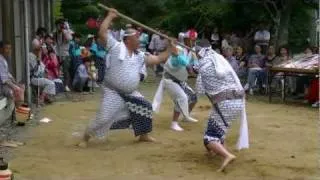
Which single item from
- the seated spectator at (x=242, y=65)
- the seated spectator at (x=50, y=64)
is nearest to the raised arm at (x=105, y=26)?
the seated spectator at (x=50, y=64)

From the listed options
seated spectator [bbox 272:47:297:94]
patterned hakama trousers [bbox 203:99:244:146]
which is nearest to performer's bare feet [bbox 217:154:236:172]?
patterned hakama trousers [bbox 203:99:244:146]

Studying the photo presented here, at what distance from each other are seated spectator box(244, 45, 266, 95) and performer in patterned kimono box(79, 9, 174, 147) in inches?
285

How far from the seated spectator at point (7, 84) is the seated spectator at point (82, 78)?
5368mm

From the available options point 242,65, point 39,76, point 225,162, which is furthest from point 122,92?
point 242,65

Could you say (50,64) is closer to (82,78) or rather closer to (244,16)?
(82,78)

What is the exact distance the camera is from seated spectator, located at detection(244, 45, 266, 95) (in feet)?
51.3

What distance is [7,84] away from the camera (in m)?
9.77

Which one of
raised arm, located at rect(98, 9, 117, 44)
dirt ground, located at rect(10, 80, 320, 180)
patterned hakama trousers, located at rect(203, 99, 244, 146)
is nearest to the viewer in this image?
dirt ground, located at rect(10, 80, 320, 180)

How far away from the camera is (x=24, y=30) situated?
1252cm

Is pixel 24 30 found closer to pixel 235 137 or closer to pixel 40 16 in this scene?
pixel 235 137

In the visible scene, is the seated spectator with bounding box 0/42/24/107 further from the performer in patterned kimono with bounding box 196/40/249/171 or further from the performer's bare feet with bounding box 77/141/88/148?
the performer in patterned kimono with bounding box 196/40/249/171

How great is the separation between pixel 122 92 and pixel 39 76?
453 centimetres

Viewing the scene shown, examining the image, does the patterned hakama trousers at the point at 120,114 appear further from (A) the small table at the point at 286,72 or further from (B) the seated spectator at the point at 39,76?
(A) the small table at the point at 286,72

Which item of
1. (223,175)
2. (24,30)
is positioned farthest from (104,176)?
(24,30)
